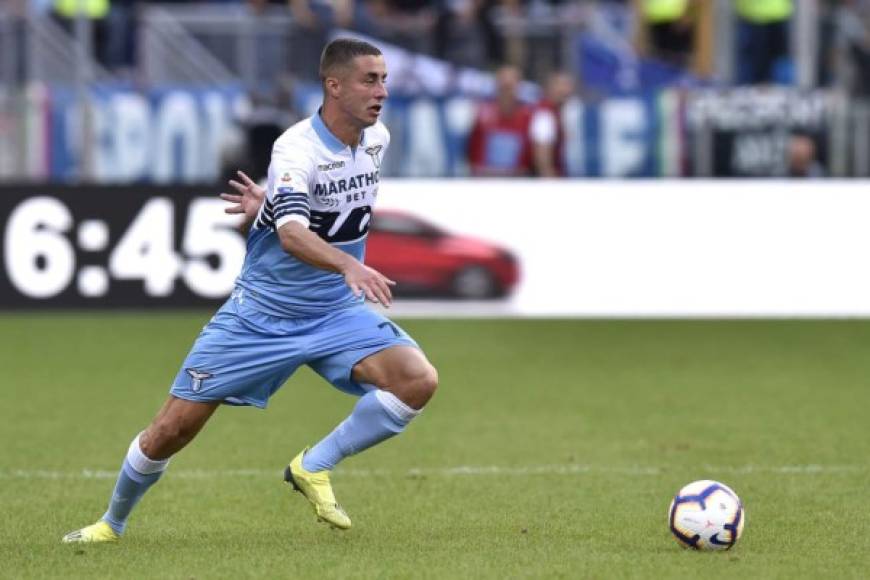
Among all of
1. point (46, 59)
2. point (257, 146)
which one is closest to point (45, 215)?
point (257, 146)

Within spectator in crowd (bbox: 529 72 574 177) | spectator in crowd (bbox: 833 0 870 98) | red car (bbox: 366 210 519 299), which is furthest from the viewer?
spectator in crowd (bbox: 833 0 870 98)

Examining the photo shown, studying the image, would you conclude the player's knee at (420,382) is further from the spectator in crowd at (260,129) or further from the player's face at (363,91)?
the spectator in crowd at (260,129)

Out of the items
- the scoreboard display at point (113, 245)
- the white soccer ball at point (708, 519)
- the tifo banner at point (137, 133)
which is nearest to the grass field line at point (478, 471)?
the white soccer ball at point (708, 519)

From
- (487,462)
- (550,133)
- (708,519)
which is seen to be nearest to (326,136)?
(708,519)

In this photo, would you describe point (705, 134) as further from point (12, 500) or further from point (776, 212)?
point (12, 500)

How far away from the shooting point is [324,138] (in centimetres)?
775

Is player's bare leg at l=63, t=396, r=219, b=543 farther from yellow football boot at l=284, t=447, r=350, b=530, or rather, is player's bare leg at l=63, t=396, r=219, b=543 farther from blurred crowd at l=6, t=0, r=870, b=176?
blurred crowd at l=6, t=0, r=870, b=176

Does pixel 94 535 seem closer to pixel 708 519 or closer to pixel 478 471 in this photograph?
pixel 708 519

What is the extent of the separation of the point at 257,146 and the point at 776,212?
18.2 ft

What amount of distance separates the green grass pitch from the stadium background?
0.04 meters

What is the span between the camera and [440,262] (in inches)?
719

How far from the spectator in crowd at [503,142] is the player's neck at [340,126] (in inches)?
467

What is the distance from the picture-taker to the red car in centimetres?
1819

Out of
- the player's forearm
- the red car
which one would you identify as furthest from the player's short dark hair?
the red car
